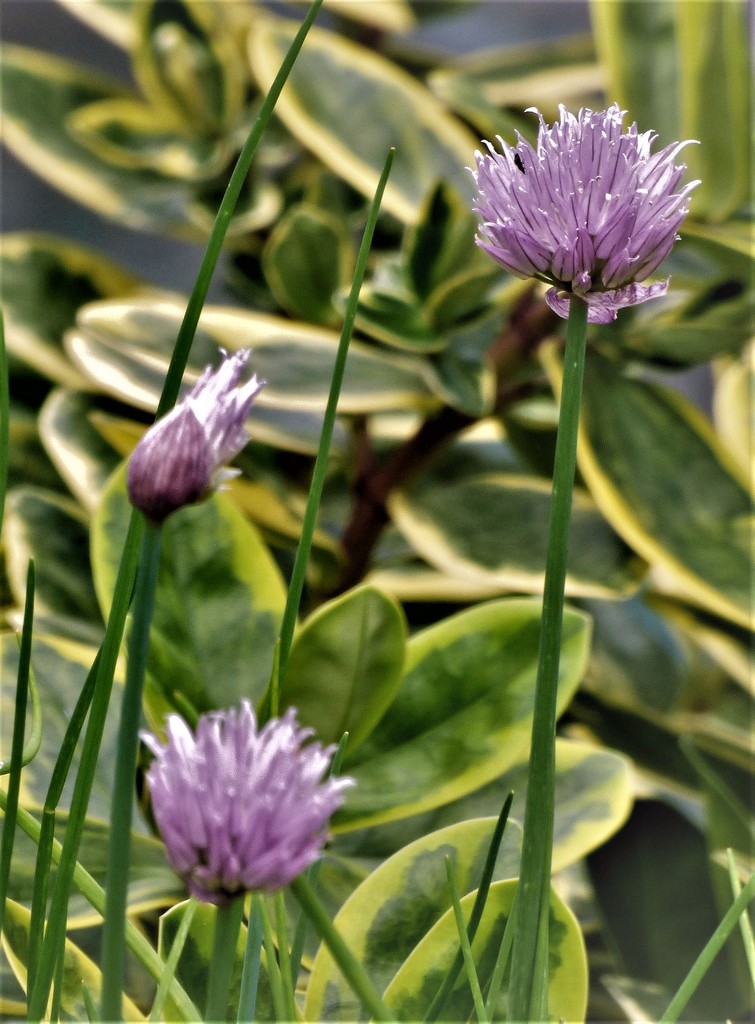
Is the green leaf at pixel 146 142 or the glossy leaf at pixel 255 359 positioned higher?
the green leaf at pixel 146 142

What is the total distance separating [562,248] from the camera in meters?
0.10

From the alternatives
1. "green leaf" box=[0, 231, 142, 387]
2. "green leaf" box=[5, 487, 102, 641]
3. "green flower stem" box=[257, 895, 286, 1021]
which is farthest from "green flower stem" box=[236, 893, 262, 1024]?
"green leaf" box=[0, 231, 142, 387]

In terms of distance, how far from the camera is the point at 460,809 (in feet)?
0.77

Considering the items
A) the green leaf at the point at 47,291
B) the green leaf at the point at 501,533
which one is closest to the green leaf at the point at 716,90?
the green leaf at the point at 501,533

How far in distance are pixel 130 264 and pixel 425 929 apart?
0.45 metres

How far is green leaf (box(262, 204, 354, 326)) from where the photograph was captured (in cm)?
34

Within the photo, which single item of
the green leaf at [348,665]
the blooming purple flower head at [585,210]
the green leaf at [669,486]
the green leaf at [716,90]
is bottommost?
the green leaf at [348,665]

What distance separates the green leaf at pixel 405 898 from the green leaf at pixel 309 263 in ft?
0.72

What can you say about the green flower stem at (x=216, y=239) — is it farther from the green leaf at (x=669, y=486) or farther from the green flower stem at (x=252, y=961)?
the green leaf at (x=669, y=486)

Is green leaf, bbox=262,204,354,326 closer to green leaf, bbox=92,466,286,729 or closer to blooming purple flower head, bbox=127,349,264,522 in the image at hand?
green leaf, bbox=92,466,286,729

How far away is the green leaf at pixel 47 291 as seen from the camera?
36cm

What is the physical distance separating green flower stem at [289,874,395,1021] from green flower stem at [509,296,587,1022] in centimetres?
2

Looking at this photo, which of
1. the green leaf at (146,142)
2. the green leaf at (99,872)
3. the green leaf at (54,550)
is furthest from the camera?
the green leaf at (146,142)

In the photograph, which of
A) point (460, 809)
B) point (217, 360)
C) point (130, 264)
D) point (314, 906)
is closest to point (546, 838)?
point (314, 906)
